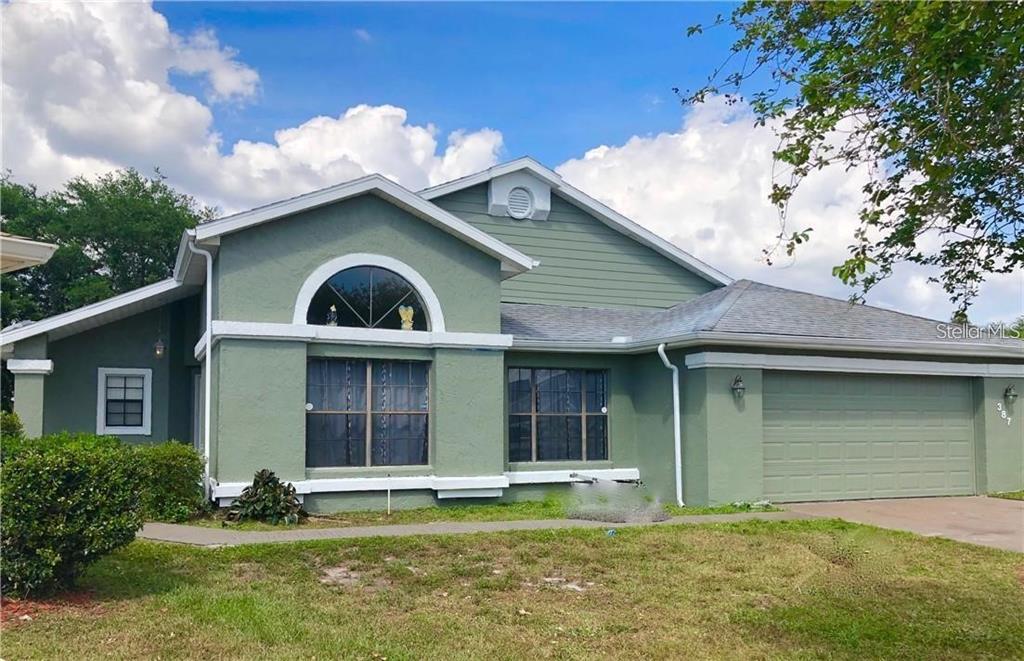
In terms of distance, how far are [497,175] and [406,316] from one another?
472cm

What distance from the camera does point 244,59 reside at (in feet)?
42.8

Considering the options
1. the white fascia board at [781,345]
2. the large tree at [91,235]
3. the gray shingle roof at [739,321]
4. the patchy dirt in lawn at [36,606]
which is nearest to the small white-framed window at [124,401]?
the gray shingle roof at [739,321]

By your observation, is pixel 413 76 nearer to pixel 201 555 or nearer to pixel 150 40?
pixel 150 40

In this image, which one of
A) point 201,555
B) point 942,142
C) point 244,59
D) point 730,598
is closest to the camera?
point 942,142

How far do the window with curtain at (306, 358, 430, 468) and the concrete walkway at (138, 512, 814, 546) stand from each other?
5.70 ft

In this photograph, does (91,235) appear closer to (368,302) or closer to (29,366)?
(29,366)

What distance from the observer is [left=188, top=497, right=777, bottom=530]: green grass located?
453 inches

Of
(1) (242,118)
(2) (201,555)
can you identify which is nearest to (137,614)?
(2) (201,555)

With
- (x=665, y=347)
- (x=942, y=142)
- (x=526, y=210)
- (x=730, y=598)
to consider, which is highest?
(x=526, y=210)

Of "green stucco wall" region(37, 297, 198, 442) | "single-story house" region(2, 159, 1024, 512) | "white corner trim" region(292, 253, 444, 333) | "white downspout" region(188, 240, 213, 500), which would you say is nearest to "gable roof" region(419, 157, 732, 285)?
"single-story house" region(2, 159, 1024, 512)

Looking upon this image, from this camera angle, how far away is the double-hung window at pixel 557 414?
14.6 meters

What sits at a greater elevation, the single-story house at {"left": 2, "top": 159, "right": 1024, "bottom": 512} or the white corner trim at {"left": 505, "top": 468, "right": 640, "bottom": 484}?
the single-story house at {"left": 2, "top": 159, "right": 1024, "bottom": 512}

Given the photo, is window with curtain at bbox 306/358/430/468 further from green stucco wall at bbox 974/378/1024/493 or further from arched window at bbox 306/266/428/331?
green stucco wall at bbox 974/378/1024/493

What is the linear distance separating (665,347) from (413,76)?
5996mm
